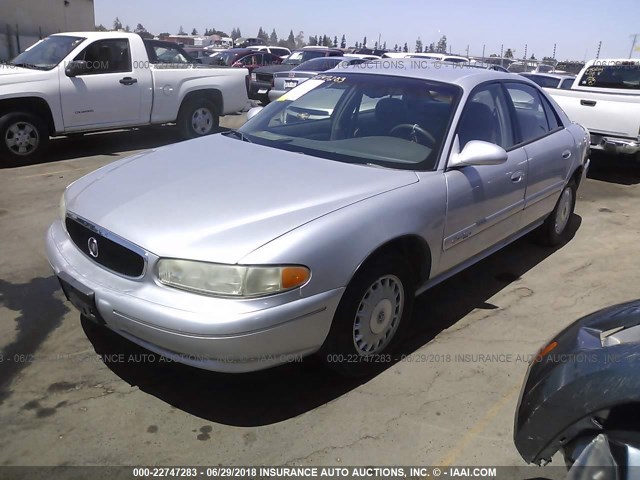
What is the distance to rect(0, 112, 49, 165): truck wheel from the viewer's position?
7.56 meters

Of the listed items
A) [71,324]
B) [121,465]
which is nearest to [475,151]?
[121,465]

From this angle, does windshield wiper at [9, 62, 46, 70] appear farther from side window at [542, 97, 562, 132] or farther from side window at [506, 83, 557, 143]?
side window at [542, 97, 562, 132]

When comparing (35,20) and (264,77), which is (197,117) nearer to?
(264,77)

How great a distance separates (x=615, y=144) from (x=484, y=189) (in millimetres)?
5256

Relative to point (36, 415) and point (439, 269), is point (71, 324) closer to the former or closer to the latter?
point (36, 415)

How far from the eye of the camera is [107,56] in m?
8.59

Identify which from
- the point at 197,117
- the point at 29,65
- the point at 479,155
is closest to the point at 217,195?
the point at 479,155

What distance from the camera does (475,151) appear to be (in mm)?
3385

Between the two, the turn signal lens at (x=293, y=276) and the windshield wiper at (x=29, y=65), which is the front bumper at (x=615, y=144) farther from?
the windshield wiper at (x=29, y=65)

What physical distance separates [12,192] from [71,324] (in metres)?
3.54

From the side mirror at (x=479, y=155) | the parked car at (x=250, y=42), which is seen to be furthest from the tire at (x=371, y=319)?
the parked car at (x=250, y=42)

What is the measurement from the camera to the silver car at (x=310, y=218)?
8.32 ft

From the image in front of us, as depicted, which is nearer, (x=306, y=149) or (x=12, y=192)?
(x=306, y=149)

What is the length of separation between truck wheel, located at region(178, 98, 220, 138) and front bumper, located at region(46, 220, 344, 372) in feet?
24.1
